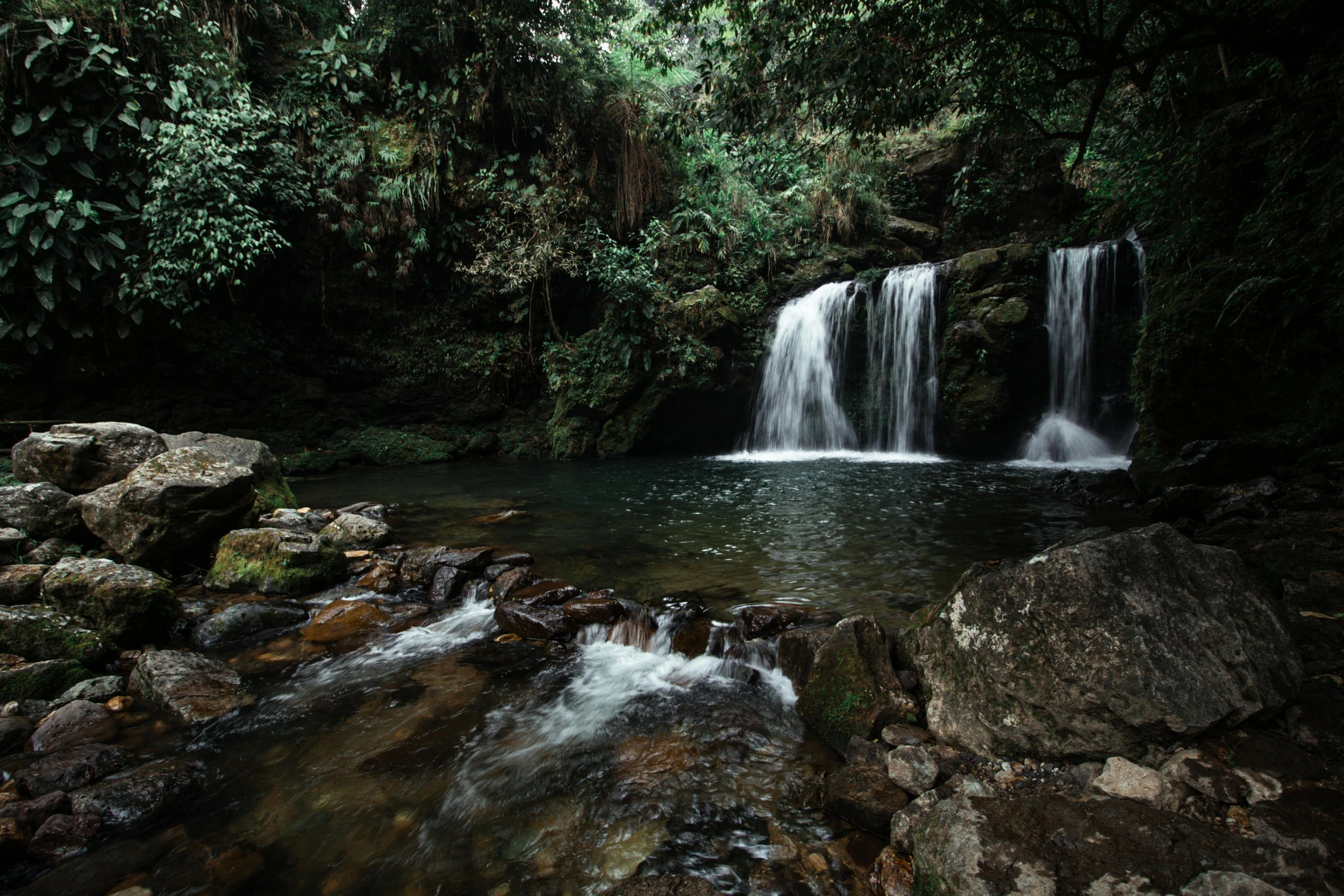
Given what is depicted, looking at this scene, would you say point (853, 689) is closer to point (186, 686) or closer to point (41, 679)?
point (186, 686)

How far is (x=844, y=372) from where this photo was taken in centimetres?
1328

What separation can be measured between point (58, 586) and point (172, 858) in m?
2.58

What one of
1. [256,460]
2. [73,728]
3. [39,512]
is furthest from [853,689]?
[256,460]

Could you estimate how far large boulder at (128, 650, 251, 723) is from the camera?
3123 mm

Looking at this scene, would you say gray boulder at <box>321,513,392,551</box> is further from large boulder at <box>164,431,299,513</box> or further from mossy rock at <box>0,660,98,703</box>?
mossy rock at <box>0,660,98,703</box>

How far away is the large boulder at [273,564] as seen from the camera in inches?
189

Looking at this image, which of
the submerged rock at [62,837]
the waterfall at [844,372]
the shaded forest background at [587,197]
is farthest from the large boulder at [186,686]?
the waterfall at [844,372]

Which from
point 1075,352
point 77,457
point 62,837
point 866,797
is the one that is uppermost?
point 1075,352

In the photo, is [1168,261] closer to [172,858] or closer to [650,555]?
[650,555]

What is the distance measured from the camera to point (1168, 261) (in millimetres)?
6328

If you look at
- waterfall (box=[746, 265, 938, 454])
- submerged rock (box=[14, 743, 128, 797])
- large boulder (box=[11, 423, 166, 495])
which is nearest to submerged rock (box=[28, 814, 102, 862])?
submerged rock (box=[14, 743, 128, 797])

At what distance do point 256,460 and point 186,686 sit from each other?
160 inches

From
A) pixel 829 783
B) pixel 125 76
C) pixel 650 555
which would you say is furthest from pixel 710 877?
pixel 125 76

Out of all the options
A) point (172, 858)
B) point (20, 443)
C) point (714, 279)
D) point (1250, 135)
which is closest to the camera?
point (172, 858)
